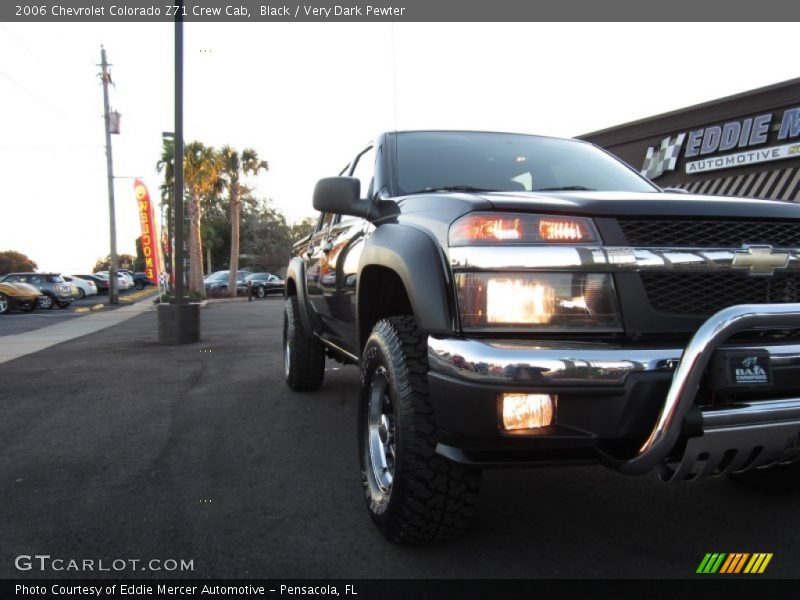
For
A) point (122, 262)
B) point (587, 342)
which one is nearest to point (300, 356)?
point (587, 342)

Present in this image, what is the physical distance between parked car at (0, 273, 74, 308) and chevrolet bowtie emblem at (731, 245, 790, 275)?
23009 mm

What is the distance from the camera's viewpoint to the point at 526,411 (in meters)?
1.79

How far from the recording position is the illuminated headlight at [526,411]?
177 centimetres

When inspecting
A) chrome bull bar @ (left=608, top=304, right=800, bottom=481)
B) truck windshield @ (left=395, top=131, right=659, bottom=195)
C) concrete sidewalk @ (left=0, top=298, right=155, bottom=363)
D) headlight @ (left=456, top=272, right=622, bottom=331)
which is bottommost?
concrete sidewalk @ (left=0, top=298, right=155, bottom=363)

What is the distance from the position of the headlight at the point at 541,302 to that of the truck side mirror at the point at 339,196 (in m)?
1.12

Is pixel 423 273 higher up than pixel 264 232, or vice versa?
pixel 264 232

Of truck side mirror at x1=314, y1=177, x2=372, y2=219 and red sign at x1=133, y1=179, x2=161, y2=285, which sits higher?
red sign at x1=133, y1=179, x2=161, y2=285

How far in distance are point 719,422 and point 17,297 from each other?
22.3 metres

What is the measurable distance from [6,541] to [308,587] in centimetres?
134

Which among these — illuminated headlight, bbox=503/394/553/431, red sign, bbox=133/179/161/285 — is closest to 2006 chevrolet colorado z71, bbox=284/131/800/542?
illuminated headlight, bbox=503/394/553/431

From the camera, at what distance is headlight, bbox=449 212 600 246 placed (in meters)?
1.91

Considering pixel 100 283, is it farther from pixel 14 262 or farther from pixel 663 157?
pixel 14 262

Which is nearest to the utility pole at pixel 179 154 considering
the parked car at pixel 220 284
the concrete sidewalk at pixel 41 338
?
the concrete sidewalk at pixel 41 338

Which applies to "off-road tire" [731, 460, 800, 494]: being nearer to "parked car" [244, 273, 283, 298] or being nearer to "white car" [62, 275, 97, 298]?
"parked car" [244, 273, 283, 298]
